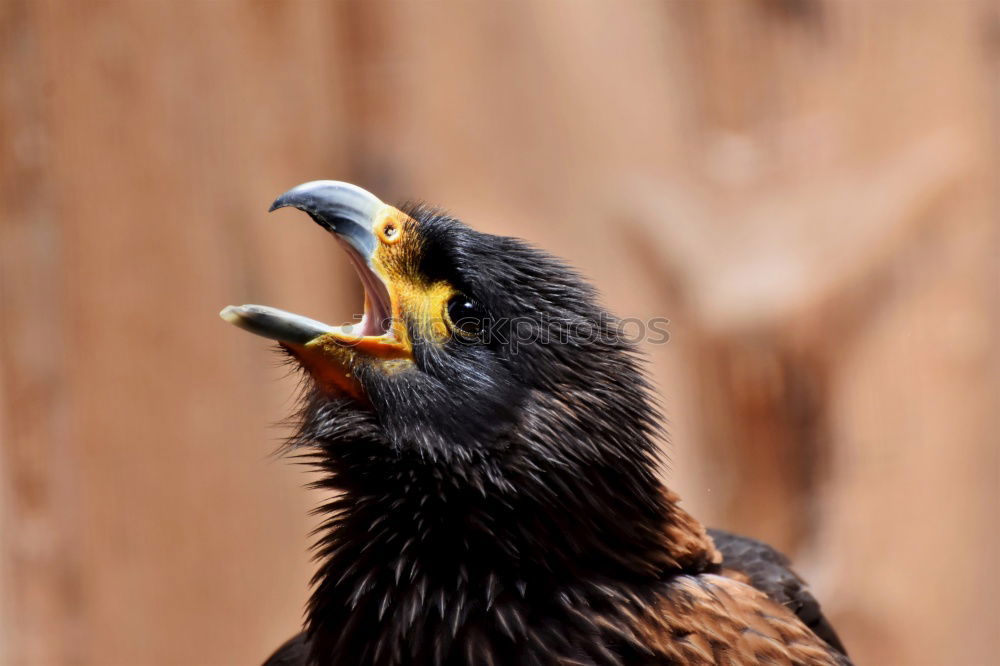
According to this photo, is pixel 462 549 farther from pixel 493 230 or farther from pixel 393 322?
pixel 493 230

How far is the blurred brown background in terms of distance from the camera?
1.69 m

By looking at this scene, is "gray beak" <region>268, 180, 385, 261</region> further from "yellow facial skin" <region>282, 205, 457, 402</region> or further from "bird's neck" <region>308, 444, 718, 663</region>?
"bird's neck" <region>308, 444, 718, 663</region>

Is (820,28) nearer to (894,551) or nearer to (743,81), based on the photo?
(743,81)

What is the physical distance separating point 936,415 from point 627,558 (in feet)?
3.12

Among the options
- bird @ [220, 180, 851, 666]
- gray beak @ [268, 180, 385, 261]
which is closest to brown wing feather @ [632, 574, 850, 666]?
bird @ [220, 180, 851, 666]

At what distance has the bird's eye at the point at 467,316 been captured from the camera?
1.09 meters

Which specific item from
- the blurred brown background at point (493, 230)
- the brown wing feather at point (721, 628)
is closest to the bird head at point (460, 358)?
the brown wing feather at point (721, 628)

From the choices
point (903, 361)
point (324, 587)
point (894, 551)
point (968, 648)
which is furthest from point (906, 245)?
point (324, 587)

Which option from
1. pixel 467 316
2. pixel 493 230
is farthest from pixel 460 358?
pixel 493 230

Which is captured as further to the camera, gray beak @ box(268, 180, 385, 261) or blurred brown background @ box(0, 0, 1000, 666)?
blurred brown background @ box(0, 0, 1000, 666)

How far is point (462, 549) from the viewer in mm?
1037

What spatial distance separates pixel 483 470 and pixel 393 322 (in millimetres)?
195

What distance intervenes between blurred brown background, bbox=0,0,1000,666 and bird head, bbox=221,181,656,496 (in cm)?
60

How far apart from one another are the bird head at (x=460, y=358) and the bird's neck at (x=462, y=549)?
0.08 feet
